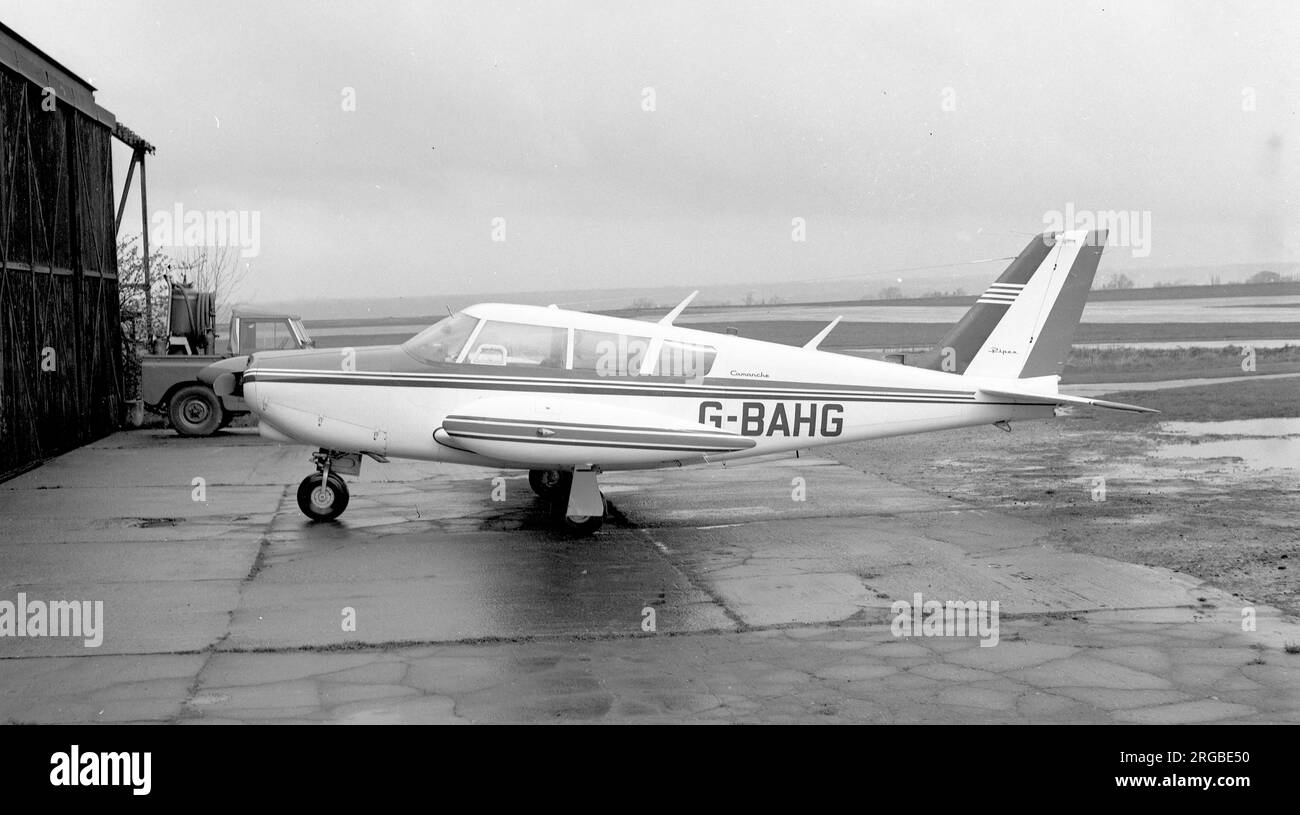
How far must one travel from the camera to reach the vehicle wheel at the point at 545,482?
13592 mm

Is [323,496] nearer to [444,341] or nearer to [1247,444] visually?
[444,341]

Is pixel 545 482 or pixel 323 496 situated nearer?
pixel 323 496

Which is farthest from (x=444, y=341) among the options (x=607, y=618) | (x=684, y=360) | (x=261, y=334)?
(x=261, y=334)

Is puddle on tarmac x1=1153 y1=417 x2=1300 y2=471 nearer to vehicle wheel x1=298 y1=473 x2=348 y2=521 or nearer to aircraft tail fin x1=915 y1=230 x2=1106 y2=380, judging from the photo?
aircraft tail fin x1=915 y1=230 x2=1106 y2=380

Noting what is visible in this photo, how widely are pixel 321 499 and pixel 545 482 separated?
8.51 ft

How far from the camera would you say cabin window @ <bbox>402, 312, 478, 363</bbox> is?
11.5m

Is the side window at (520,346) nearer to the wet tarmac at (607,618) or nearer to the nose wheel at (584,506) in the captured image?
the nose wheel at (584,506)

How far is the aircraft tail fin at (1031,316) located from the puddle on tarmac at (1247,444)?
12.0 feet

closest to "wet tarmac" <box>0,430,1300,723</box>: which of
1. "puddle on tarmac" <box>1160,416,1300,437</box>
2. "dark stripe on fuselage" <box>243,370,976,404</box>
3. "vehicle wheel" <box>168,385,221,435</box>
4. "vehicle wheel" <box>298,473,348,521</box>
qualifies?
"vehicle wheel" <box>298,473,348,521</box>

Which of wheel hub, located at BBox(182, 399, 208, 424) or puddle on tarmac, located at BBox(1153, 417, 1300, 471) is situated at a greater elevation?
wheel hub, located at BBox(182, 399, 208, 424)

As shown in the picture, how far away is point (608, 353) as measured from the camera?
11.5 metres

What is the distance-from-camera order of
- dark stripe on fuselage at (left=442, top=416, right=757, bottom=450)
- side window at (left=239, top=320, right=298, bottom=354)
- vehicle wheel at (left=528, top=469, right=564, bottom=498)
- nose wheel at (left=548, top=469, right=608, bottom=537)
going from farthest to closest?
side window at (left=239, top=320, right=298, bottom=354)
vehicle wheel at (left=528, top=469, right=564, bottom=498)
nose wheel at (left=548, top=469, right=608, bottom=537)
dark stripe on fuselage at (left=442, top=416, right=757, bottom=450)

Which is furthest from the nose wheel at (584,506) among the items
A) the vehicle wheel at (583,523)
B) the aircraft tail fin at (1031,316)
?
the aircraft tail fin at (1031,316)

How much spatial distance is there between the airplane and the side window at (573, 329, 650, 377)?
0.01 m
